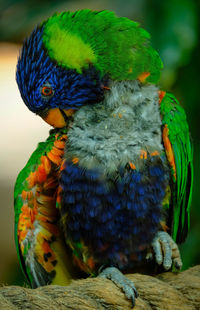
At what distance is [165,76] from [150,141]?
→ 901 millimetres

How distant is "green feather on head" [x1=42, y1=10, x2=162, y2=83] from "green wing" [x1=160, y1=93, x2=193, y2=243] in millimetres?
121

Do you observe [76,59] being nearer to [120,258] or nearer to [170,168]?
[170,168]

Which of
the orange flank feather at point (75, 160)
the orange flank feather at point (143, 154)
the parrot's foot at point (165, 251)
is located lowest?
the parrot's foot at point (165, 251)

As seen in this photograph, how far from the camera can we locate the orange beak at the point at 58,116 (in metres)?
1.45

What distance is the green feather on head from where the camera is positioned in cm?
140

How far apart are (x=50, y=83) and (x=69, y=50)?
0.12 m

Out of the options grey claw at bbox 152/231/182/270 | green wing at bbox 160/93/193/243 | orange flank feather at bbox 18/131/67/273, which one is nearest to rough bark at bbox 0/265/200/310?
grey claw at bbox 152/231/182/270

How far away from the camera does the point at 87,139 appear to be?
1381mm

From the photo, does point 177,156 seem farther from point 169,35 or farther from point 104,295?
point 169,35

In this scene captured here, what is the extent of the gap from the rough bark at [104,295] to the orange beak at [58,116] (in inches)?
22.0

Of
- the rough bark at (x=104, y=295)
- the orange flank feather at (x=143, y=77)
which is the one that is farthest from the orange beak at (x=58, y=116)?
the rough bark at (x=104, y=295)

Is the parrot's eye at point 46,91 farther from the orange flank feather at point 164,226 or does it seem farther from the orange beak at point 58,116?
the orange flank feather at point 164,226

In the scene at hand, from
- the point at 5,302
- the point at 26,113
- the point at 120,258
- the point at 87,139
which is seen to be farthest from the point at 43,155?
the point at 26,113

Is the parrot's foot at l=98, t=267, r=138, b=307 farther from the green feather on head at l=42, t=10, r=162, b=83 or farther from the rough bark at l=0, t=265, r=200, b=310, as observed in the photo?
the green feather on head at l=42, t=10, r=162, b=83
